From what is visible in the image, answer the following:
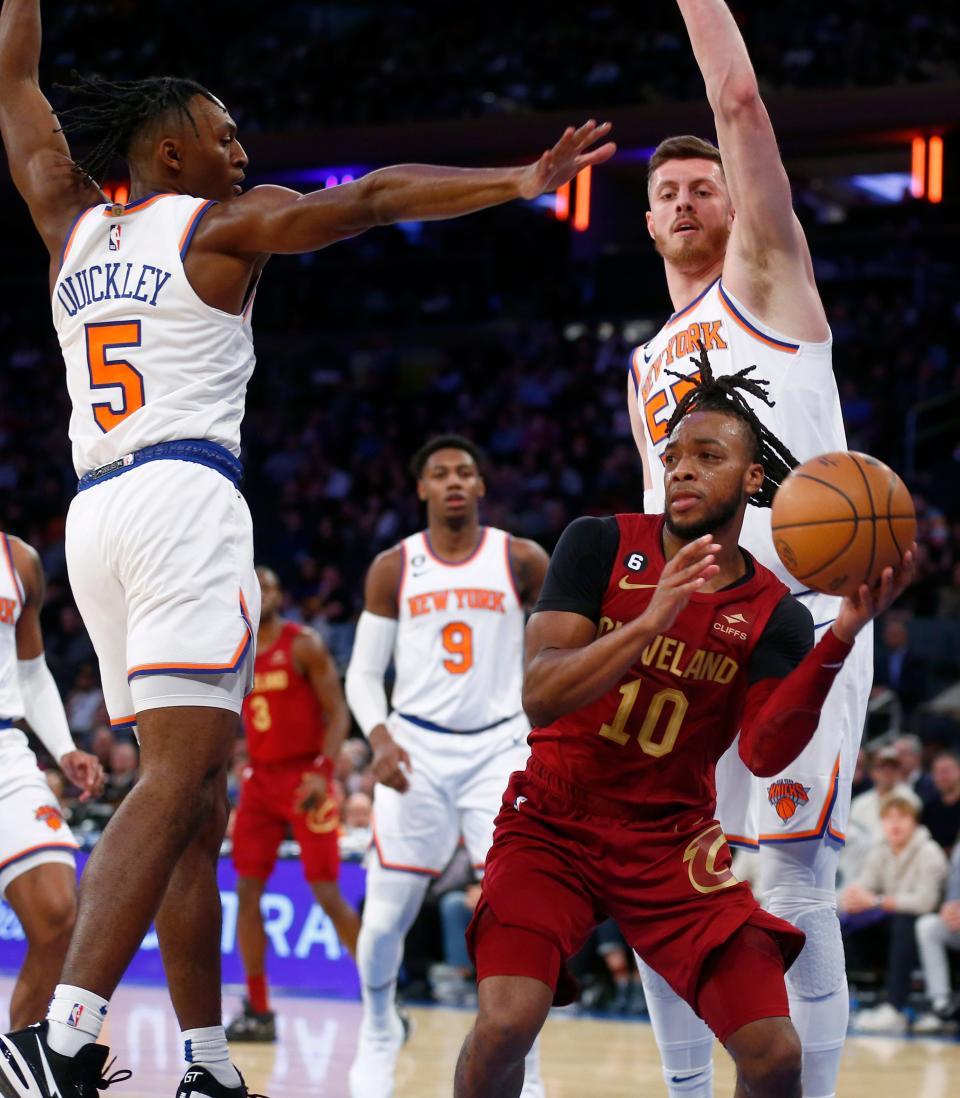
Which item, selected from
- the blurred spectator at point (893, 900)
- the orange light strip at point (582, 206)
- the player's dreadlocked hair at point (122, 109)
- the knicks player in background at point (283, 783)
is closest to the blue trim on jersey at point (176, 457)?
the player's dreadlocked hair at point (122, 109)

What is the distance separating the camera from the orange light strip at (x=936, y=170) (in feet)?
68.5

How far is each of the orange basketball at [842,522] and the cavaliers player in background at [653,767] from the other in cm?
25

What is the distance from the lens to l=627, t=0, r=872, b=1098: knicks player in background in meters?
4.41

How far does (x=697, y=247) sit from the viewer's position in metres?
4.90

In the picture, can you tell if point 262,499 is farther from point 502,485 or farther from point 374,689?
point 374,689

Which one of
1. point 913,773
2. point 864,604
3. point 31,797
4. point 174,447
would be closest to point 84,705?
point 913,773

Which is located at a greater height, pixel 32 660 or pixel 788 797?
pixel 32 660

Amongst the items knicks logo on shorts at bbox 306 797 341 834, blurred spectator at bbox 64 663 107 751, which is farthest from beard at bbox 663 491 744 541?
blurred spectator at bbox 64 663 107 751

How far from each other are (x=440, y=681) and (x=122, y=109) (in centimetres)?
398

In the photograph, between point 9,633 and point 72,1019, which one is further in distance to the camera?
point 9,633

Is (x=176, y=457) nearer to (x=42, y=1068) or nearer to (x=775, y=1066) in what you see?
(x=42, y=1068)

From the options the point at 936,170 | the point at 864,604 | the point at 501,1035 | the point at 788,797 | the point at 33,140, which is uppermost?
the point at 936,170

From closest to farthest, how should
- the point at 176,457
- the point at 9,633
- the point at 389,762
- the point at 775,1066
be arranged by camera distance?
the point at 775,1066 → the point at 176,457 → the point at 9,633 → the point at 389,762

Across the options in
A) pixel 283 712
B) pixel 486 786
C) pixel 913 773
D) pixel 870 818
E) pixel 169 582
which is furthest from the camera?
pixel 913 773
